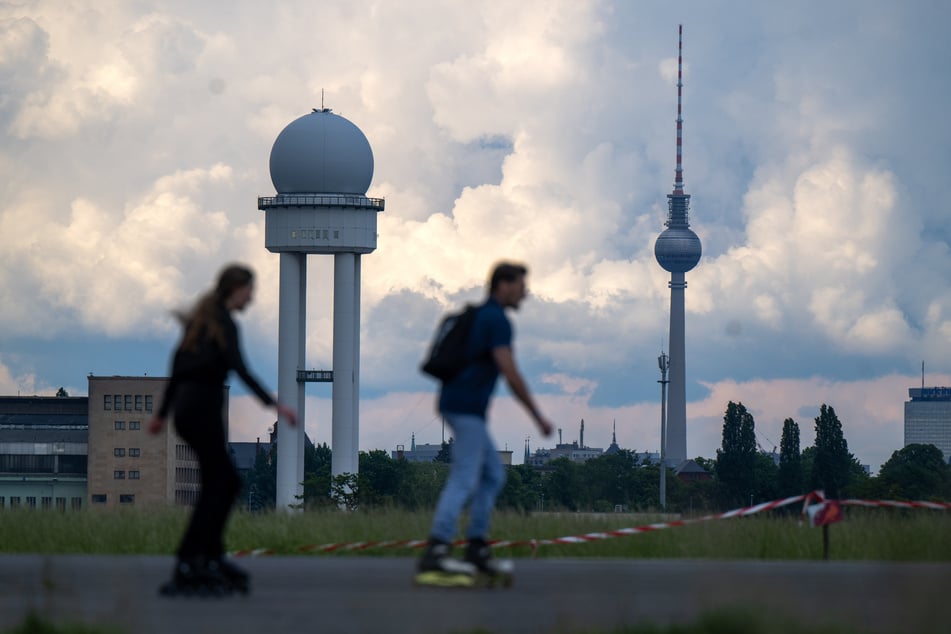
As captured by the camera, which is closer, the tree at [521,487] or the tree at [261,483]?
the tree at [521,487]

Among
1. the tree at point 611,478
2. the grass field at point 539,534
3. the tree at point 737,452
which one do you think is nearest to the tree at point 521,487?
the tree at point 611,478

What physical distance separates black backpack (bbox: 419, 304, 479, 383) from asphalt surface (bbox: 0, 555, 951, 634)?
1340 millimetres

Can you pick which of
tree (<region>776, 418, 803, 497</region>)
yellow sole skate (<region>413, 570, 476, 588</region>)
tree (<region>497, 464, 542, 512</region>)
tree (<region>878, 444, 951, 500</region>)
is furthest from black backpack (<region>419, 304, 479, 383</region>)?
tree (<region>776, 418, 803, 497</region>)

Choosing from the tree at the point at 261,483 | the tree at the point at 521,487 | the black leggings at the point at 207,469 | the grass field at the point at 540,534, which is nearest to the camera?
the black leggings at the point at 207,469

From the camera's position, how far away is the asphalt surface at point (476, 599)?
8.45m

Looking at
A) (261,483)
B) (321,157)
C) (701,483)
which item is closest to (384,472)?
(261,483)

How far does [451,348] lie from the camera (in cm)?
1107

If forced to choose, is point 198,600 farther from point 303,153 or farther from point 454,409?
point 303,153

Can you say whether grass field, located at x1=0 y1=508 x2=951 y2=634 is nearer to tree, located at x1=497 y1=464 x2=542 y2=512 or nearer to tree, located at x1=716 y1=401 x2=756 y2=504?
tree, located at x1=497 y1=464 x2=542 y2=512

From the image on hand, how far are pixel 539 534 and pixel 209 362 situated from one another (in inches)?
331

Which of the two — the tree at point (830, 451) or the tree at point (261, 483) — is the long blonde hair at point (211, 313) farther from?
the tree at point (261, 483)

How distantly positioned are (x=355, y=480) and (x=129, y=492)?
41173 mm

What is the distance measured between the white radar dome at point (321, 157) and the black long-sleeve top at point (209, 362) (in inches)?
3314

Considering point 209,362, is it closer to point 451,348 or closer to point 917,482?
point 451,348
